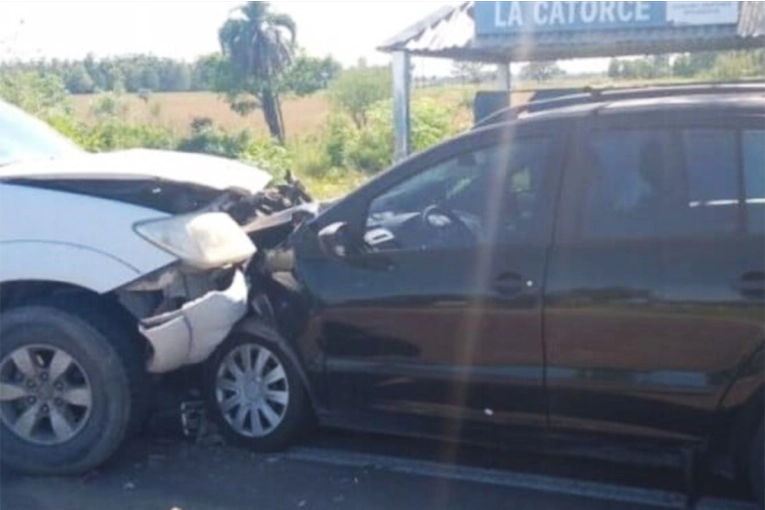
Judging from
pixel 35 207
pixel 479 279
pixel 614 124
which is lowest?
pixel 479 279

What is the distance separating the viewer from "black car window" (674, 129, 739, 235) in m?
3.68

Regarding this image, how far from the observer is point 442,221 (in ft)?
13.8

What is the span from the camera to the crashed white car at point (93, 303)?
4.38m

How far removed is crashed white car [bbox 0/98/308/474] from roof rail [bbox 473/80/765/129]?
58.0 inches

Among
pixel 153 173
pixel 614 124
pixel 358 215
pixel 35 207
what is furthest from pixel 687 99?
pixel 35 207

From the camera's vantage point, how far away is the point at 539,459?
179 inches

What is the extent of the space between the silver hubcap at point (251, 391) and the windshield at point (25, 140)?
1.73 metres

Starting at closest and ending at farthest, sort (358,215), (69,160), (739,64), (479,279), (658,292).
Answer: (658,292)
(479,279)
(358,215)
(69,160)
(739,64)

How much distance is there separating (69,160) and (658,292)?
315cm

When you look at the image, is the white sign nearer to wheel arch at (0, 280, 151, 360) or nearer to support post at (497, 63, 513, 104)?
support post at (497, 63, 513, 104)

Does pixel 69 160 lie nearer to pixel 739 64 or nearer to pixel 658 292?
pixel 658 292

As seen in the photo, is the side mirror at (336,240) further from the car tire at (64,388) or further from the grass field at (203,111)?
the grass field at (203,111)

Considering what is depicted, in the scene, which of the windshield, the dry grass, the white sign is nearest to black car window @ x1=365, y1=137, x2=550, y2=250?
the windshield

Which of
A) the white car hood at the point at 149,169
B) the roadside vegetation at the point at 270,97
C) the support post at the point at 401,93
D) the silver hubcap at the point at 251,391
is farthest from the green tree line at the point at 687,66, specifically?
the silver hubcap at the point at 251,391
